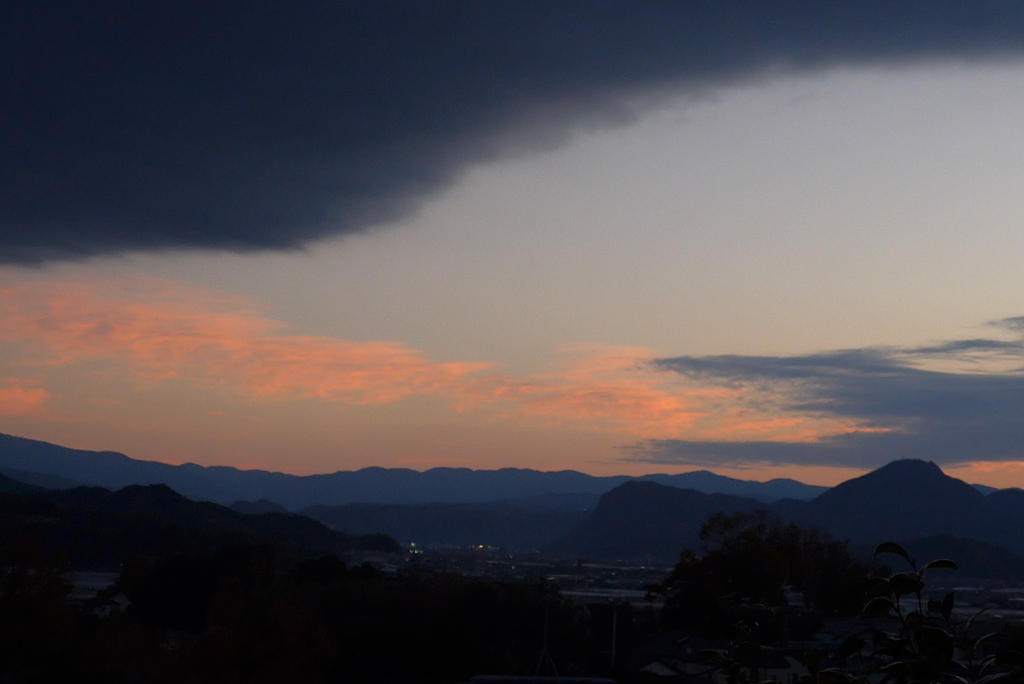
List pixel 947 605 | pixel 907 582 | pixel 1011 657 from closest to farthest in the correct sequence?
pixel 1011 657 → pixel 907 582 → pixel 947 605

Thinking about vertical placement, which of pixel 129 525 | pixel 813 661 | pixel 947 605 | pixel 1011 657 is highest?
pixel 947 605

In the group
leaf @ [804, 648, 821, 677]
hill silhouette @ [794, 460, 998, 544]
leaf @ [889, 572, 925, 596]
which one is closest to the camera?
leaf @ [889, 572, 925, 596]

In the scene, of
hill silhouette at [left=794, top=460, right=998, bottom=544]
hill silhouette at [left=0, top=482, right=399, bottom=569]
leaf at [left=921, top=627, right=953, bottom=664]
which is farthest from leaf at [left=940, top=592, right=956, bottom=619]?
hill silhouette at [left=794, top=460, right=998, bottom=544]

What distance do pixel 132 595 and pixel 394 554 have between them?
10724 cm

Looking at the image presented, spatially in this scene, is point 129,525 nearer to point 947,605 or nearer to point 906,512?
point 947,605

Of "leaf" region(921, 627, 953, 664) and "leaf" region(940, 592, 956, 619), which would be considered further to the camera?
"leaf" region(940, 592, 956, 619)

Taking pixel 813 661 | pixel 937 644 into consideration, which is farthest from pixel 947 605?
pixel 813 661

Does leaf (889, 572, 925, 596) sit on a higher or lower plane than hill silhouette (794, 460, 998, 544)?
lower

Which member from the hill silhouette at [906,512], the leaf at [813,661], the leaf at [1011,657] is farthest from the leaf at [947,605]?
the hill silhouette at [906,512]

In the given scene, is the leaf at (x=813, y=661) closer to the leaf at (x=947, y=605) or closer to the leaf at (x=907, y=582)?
the leaf at (x=907, y=582)

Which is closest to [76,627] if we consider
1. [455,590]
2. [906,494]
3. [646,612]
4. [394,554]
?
[455,590]

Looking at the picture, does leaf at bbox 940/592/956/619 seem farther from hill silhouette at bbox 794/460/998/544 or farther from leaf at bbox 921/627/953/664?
hill silhouette at bbox 794/460/998/544

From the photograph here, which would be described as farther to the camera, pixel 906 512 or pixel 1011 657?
pixel 906 512

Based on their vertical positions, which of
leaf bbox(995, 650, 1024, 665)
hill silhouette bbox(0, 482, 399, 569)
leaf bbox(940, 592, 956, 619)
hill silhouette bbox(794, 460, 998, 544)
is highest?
hill silhouette bbox(794, 460, 998, 544)
